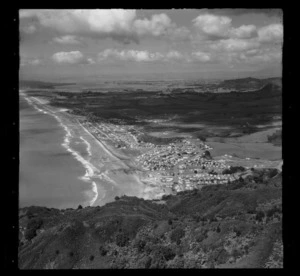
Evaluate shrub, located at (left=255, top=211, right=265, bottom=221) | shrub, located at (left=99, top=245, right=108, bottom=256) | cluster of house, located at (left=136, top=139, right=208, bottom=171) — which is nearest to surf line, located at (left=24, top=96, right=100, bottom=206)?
cluster of house, located at (left=136, top=139, right=208, bottom=171)

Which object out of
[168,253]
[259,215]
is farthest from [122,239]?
[259,215]

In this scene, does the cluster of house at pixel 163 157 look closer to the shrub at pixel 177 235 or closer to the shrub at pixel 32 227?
the shrub at pixel 177 235

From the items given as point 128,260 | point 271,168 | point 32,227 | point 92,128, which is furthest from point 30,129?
point 271,168

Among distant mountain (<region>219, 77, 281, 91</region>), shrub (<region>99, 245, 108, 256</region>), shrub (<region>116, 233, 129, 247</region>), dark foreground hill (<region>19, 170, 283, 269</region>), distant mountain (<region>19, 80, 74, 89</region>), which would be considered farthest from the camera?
shrub (<region>116, 233, 129, 247</region>)

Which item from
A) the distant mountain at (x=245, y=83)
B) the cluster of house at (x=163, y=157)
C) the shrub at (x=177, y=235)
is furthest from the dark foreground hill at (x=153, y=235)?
the distant mountain at (x=245, y=83)

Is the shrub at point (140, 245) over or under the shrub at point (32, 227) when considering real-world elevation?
under

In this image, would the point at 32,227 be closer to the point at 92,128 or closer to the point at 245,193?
the point at 92,128

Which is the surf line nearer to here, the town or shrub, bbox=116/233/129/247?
the town
